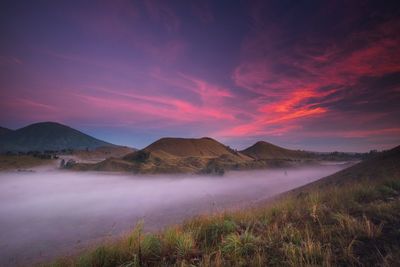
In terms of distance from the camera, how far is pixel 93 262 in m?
5.70

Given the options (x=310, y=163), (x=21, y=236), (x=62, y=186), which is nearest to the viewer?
(x=21, y=236)

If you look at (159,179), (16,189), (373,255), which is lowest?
(16,189)

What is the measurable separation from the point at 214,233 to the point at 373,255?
4121 millimetres

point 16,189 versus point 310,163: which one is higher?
point 310,163

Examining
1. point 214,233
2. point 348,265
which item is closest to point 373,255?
point 348,265

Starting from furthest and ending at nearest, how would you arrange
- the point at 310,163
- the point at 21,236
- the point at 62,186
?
the point at 310,163
the point at 62,186
the point at 21,236

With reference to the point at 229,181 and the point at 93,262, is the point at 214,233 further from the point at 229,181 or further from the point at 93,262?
the point at 229,181

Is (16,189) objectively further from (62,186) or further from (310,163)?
(310,163)

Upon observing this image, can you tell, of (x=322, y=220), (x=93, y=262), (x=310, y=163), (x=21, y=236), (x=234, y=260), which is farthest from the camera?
(x=310, y=163)

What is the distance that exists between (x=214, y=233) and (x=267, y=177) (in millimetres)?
135237

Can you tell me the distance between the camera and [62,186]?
152 metres

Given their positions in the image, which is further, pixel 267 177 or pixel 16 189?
pixel 16 189

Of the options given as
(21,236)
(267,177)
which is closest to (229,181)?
(267,177)

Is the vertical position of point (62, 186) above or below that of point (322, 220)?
below
